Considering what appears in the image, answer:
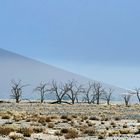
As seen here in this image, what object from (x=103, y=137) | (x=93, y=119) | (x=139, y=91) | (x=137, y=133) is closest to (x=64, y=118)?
(x=93, y=119)

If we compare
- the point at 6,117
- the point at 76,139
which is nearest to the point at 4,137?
the point at 76,139

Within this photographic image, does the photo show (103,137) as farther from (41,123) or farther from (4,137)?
(41,123)

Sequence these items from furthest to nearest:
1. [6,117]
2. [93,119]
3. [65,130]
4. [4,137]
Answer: [93,119] < [6,117] < [65,130] < [4,137]

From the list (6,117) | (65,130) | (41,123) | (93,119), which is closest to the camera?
(65,130)

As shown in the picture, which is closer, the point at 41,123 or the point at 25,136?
the point at 25,136

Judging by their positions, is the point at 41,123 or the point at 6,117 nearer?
the point at 41,123

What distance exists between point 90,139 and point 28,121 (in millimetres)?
12276

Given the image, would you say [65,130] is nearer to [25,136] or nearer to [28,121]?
[25,136]

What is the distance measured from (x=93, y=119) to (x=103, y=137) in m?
16.5

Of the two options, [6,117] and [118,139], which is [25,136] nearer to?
[118,139]

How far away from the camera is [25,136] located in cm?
2180

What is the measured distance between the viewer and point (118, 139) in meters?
21.4

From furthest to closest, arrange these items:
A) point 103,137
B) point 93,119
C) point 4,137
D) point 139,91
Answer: point 139,91 → point 93,119 → point 103,137 → point 4,137

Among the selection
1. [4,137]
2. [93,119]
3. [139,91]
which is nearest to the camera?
[4,137]
